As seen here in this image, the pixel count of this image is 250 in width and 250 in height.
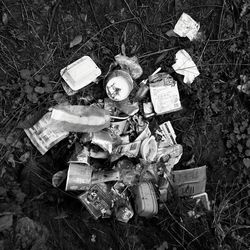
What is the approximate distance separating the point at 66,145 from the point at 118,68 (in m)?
0.68

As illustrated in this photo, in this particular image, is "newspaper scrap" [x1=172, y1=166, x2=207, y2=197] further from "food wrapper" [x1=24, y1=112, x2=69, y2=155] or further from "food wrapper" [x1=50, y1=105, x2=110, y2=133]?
"food wrapper" [x1=24, y1=112, x2=69, y2=155]

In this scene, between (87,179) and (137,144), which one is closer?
(87,179)

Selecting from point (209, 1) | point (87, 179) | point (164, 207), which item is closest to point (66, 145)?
point (87, 179)

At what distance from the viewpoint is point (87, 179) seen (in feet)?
8.09

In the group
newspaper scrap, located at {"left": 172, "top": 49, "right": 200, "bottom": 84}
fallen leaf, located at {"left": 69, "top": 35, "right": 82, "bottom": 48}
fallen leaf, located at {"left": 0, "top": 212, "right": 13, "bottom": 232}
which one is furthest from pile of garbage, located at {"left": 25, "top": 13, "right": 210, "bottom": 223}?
fallen leaf, located at {"left": 0, "top": 212, "right": 13, "bottom": 232}

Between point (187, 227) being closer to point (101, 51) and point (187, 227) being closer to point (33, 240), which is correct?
point (33, 240)

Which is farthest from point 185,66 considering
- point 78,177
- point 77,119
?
point 78,177

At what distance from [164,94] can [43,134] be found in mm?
956

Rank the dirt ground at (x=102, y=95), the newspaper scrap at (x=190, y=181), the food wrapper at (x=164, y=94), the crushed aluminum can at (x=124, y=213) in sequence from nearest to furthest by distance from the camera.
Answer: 1. the dirt ground at (x=102, y=95)
2. the crushed aluminum can at (x=124, y=213)
3. the food wrapper at (x=164, y=94)
4. the newspaper scrap at (x=190, y=181)

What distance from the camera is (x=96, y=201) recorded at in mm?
2453

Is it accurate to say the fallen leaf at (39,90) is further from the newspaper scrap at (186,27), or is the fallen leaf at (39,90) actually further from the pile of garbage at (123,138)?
the newspaper scrap at (186,27)

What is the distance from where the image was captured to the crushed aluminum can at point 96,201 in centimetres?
242

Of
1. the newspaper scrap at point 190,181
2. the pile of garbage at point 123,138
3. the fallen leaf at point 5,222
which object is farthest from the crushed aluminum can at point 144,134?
the fallen leaf at point 5,222

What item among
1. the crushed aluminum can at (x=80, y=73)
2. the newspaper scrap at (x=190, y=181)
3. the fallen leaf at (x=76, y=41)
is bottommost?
the newspaper scrap at (x=190, y=181)
